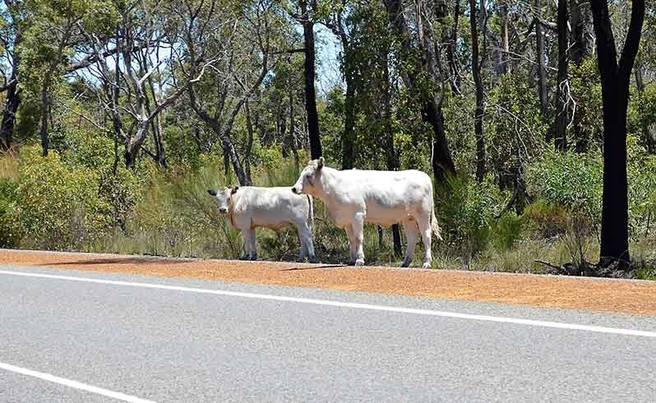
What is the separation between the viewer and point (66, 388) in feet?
25.5

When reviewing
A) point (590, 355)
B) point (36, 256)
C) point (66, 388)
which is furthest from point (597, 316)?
point (36, 256)

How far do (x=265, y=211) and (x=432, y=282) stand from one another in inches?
277

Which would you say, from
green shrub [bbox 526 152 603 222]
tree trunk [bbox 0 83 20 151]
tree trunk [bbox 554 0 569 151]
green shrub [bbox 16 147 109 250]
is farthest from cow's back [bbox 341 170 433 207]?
tree trunk [bbox 0 83 20 151]

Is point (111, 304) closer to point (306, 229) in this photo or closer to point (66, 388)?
point (66, 388)

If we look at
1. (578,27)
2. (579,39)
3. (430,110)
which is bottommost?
(430,110)

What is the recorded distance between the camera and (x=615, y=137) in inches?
634

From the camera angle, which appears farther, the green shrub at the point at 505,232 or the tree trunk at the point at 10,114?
the tree trunk at the point at 10,114

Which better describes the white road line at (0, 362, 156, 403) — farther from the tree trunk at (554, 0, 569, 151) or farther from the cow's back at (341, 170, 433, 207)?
the tree trunk at (554, 0, 569, 151)

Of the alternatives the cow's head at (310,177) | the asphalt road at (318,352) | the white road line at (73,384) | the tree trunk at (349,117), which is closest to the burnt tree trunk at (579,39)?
the tree trunk at (349,117)

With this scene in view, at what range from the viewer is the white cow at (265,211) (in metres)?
19.7

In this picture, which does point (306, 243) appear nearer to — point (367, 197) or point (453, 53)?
point (367, 197)

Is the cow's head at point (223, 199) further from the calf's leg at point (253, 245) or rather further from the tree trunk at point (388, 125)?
the tree trunk at point (388, 125)

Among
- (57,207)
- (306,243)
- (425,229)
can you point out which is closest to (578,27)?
(306,243)

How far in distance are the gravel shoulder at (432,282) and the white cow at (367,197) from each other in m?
0.96
